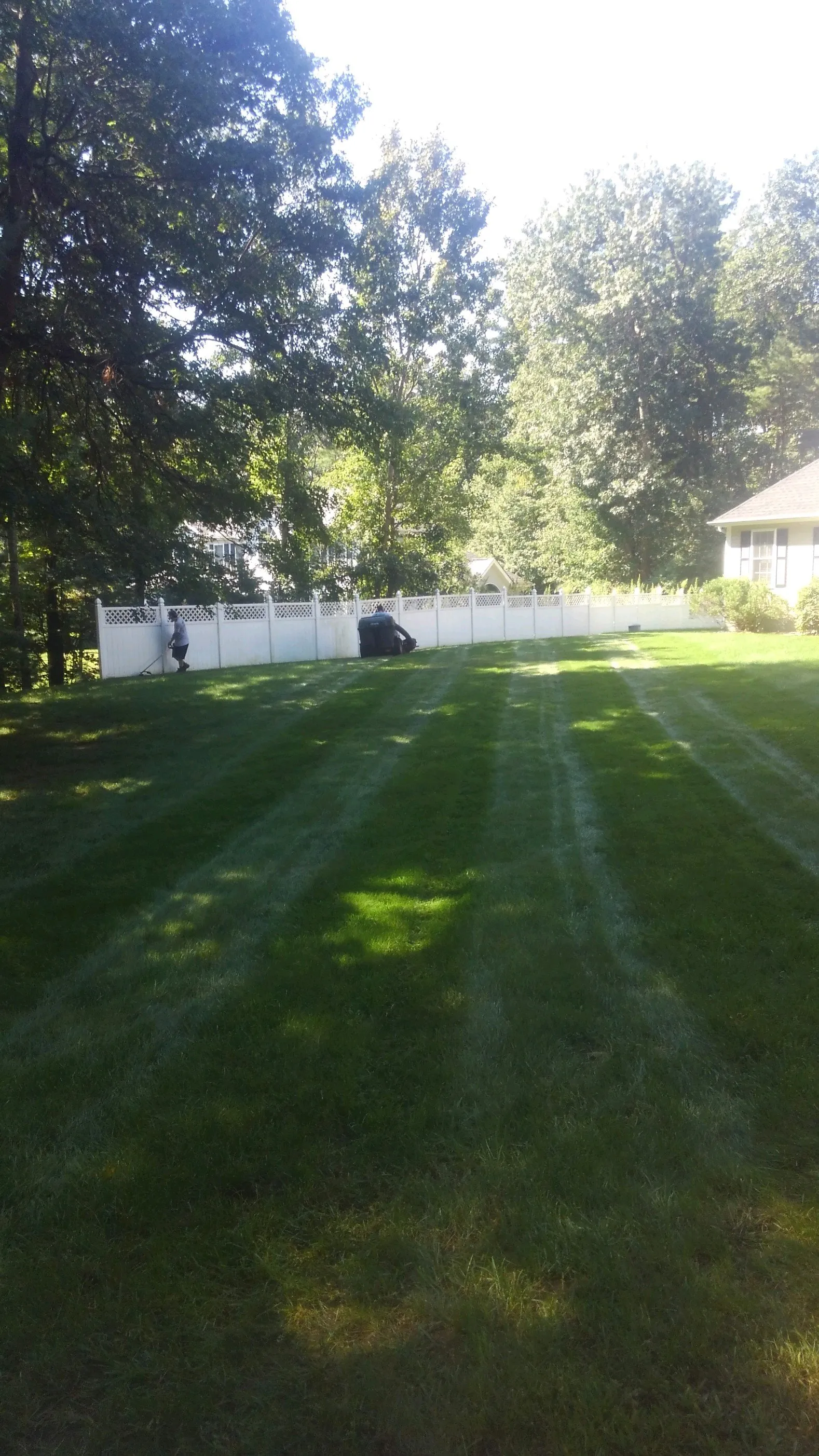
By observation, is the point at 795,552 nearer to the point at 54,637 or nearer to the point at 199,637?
the point at 199,637

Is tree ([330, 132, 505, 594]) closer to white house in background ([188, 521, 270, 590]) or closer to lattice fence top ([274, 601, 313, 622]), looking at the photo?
lattice fence top ([274, 601, 313, 622])

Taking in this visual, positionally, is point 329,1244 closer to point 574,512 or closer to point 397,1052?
point 397,1052

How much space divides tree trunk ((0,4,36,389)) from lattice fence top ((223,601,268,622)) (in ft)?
35.7

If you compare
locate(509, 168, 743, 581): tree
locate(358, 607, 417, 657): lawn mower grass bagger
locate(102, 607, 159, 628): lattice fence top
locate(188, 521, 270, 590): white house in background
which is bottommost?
locate(358, 607, 417, 657): lawn mower grass bagger

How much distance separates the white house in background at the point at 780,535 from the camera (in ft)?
80.4

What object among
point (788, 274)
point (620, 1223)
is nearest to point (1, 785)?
point (620, 1223)

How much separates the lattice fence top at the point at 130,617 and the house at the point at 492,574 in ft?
89.5

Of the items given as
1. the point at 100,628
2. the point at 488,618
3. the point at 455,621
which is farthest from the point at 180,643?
the point at 488,618

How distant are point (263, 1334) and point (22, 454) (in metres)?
10.7

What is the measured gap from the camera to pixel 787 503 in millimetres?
25047

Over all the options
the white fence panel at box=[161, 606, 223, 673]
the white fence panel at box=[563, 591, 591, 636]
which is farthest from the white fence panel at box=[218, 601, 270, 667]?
the white fence panel at box=[563, 591, 591, 636]

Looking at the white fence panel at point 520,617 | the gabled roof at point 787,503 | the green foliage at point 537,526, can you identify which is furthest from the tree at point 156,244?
the green foliage at point 537,526

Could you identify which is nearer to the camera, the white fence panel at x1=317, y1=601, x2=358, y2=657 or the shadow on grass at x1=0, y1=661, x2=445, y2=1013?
the shadow on grass at x1=0, y1=661, x2=445, y2=1013

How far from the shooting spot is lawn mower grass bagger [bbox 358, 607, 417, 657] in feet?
71.9
